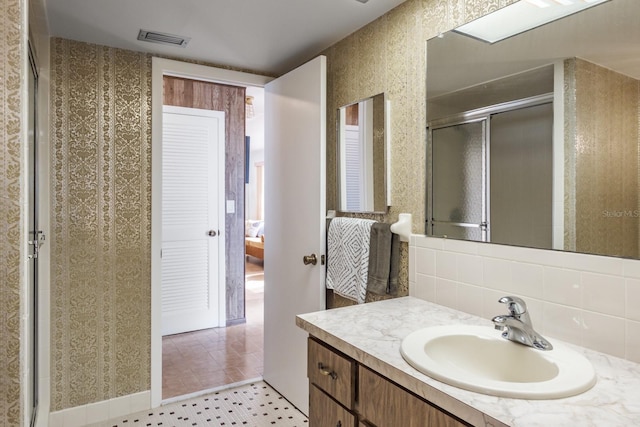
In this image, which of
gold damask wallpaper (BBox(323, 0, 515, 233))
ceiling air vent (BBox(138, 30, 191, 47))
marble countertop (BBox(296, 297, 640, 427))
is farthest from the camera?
ceiling air vent (BBox(138, 30, 191, 47))

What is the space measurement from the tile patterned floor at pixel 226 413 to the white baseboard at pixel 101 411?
0.04m

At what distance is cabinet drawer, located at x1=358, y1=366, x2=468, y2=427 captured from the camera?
1006 mm

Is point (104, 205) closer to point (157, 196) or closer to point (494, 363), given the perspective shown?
point (157, 196)

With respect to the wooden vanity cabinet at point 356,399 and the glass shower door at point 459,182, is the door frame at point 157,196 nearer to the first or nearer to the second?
the wooden vanity cabinet at point 356,399

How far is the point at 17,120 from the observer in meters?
1.08

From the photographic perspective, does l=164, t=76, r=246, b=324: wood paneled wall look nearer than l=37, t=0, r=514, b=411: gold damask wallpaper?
No

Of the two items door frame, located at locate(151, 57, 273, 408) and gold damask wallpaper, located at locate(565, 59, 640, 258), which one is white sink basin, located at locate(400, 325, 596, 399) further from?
door frame, located at locate(151, 57, 273, 408)

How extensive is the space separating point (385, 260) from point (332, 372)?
2.15ft

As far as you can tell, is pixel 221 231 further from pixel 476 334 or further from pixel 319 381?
pixel 476 334

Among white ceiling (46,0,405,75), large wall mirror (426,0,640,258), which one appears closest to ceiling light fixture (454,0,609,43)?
large wall mirror (426,0,640,258)

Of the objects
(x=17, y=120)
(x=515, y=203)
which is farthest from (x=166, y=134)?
(x=515, y=203)

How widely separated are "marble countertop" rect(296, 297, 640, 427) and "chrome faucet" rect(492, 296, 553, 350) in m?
0.12

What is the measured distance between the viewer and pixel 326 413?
1.41 m

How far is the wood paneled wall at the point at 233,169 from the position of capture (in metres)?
3.96
